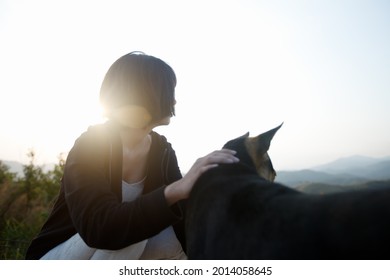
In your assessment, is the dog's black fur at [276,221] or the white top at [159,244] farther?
the white top at [159,244]

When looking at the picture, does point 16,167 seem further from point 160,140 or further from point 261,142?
point 261,142

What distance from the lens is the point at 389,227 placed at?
42.5 inches

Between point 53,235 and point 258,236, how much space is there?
1.57m

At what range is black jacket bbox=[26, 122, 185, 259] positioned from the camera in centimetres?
179

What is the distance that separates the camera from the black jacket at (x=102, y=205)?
5.87 feet

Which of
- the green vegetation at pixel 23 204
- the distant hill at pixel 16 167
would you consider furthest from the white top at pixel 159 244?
the distant hill at pixel 16 167

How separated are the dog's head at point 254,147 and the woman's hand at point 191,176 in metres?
0.29

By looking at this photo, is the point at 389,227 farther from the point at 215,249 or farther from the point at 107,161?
the point at 107,161

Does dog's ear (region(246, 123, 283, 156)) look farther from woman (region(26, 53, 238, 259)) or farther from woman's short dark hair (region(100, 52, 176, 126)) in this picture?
woman's short dark hair (region(100, 52, 176, 126))

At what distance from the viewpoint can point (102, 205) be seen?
1856 mm

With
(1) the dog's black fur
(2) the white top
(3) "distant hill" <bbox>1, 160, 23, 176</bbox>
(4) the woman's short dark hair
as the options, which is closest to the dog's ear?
(1) the dog's black fur

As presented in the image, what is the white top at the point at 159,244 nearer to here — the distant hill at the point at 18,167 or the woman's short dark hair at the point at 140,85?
the woman's short dark hair at the point at 140,85

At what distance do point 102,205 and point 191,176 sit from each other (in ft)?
1.58
